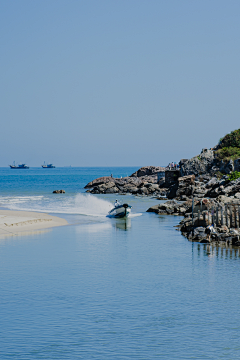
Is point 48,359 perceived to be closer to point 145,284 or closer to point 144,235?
point 145,284

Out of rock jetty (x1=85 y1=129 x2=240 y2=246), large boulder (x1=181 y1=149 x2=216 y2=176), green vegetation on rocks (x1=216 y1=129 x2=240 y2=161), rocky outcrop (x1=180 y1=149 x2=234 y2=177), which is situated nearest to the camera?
rock jetty (x1=85 y1=129 x2=240 y2=246)

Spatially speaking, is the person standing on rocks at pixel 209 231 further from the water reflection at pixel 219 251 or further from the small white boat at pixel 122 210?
Answer: the small white boat at pixel 122 210

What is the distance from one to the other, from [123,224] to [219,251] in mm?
18039

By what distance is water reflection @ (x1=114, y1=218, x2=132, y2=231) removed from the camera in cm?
4662

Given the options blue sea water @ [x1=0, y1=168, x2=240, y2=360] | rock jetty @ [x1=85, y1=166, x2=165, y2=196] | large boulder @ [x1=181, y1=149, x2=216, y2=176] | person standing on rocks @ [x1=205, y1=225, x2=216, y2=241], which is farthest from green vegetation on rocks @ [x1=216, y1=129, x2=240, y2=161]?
blue sea water @ [x1=0, y1=168, x2=240, y2=360]

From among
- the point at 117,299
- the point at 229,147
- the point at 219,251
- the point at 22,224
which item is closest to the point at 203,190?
the point at 229,147

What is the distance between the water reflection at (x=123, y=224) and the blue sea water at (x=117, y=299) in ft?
27.4

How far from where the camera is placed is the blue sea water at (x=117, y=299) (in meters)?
16.4

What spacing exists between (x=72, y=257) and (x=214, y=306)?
12919mm

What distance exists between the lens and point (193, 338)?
17094mm

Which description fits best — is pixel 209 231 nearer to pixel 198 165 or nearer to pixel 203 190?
pixel 203 190

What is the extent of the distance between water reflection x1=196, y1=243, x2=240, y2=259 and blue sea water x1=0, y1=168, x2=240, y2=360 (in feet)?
0.24

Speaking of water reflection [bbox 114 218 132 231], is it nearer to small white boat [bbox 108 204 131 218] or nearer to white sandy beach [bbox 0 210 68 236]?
small white boat [bbox 108 204 131 218]

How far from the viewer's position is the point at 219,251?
3250 centimetres
